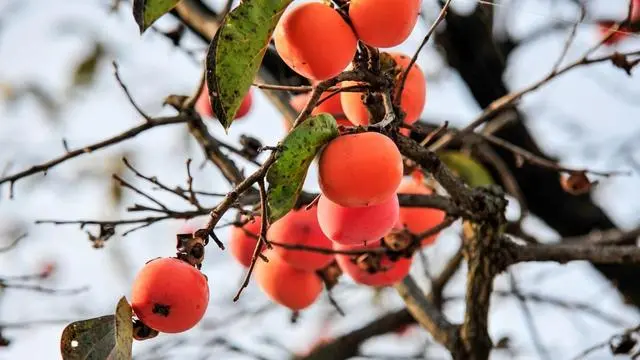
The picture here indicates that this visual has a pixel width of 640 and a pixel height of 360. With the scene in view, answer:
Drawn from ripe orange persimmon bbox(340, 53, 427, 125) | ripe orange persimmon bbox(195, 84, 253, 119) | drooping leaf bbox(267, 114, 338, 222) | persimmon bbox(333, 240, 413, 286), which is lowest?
drooping leaf bbox(267, 114, 338, 222)

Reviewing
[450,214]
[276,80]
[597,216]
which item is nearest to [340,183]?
[450,214]

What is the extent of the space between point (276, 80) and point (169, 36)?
1.34ft

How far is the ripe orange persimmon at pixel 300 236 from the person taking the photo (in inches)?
50.9

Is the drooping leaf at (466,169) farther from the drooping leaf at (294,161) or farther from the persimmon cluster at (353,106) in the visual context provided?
the drooping leaf at (294,161)

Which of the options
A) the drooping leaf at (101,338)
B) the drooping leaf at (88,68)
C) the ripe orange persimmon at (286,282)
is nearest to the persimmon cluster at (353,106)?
the ripe orange persimmon at (286,282)

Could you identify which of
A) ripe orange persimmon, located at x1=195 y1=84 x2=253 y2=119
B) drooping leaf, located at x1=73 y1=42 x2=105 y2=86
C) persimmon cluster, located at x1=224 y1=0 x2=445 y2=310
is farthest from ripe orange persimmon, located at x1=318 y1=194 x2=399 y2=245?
drooping leaf, located at x1=73 y1=42 x2=105 y2=86

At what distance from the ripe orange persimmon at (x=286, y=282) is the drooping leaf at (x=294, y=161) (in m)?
0.52

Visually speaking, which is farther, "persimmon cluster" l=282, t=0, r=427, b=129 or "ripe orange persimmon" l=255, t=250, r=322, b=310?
"ripe orange persimmon" l=255, t=250, r=322, b=310

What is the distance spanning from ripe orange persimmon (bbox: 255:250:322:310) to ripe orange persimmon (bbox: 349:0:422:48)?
53 cm

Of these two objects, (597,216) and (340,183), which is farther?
(597,216)

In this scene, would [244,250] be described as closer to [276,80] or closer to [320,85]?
[320,85]

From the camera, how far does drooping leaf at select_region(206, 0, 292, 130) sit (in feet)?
2.80

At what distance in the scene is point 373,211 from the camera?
3.15ft

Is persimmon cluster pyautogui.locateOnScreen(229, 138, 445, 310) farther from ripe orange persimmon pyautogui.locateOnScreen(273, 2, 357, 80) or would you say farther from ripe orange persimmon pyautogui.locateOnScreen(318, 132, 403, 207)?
ripe orange persimmon pyautogui.locateOnScreen(273, 2, 357, 80)
